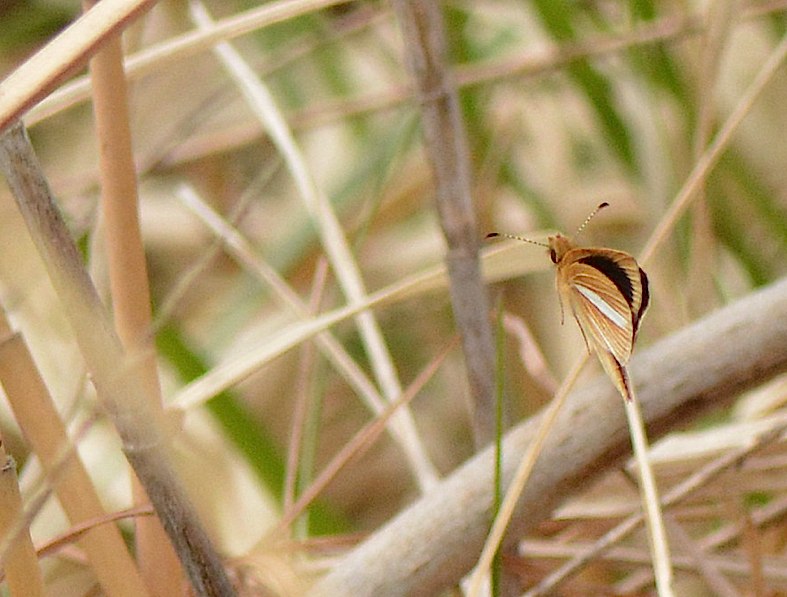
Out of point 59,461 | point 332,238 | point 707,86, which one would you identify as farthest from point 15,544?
point 707,86

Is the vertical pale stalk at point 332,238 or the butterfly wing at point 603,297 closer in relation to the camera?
the butterfly wing at point 603,297

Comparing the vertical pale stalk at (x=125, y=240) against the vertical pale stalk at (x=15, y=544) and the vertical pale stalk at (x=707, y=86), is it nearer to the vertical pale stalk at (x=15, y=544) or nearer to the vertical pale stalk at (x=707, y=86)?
the vertical pale stalk at (x=15, y=544)

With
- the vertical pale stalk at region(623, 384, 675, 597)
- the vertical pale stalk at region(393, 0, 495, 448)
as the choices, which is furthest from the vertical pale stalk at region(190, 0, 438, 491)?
the vertical pale stalk at region(623, 384, 675, 597)

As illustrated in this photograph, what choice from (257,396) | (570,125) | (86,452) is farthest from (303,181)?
(570,125)

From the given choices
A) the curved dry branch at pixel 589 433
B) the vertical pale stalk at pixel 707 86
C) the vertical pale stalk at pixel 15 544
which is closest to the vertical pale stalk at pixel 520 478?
the curved dry branch at pixel 589 433

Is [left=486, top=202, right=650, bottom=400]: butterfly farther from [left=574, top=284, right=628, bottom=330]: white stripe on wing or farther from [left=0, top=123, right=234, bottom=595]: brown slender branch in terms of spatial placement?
[left=0, top=123, right=234, bottom=595]: brown slender branch

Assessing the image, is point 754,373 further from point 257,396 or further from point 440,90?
point 257,396

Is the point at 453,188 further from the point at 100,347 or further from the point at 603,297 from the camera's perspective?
the point at 100,347
